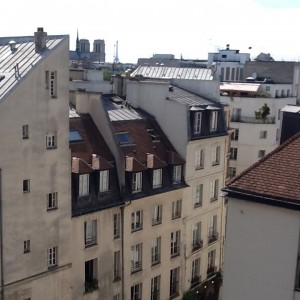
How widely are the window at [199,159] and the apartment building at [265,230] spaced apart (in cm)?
2542

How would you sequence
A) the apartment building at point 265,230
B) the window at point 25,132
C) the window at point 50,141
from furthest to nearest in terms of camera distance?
the window at point 50,141 → the window at point 25,132 → the apartment building at point 265,230

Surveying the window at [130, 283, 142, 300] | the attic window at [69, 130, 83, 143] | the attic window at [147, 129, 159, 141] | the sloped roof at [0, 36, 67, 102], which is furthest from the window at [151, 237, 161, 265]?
the sloped roof at [0, 36, 67, 102]

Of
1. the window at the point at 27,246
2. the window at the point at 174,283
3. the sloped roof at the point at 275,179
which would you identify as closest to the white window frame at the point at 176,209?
the window at the point at 174,283

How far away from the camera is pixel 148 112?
171ft

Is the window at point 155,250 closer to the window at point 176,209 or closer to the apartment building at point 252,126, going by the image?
the window at point 176,209

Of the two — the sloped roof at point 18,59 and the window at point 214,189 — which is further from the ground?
the sloped roof at point 18,59

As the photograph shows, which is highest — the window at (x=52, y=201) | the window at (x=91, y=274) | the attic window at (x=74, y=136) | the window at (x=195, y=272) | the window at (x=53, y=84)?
the window at (x=53, y=84)

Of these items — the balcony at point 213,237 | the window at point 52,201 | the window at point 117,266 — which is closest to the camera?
the window at point 52,201

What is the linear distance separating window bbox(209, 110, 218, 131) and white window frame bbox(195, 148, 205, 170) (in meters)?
2.49

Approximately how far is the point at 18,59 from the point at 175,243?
72.6ft

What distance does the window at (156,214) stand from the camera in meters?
45.5

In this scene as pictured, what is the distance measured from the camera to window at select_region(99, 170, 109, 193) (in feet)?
133

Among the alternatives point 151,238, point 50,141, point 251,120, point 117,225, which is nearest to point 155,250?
point 151,238

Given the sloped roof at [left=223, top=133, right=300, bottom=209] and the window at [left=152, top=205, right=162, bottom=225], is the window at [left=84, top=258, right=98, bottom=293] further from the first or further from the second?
the sloped roof at [left=223, top=133, right=300, bottom=209]
